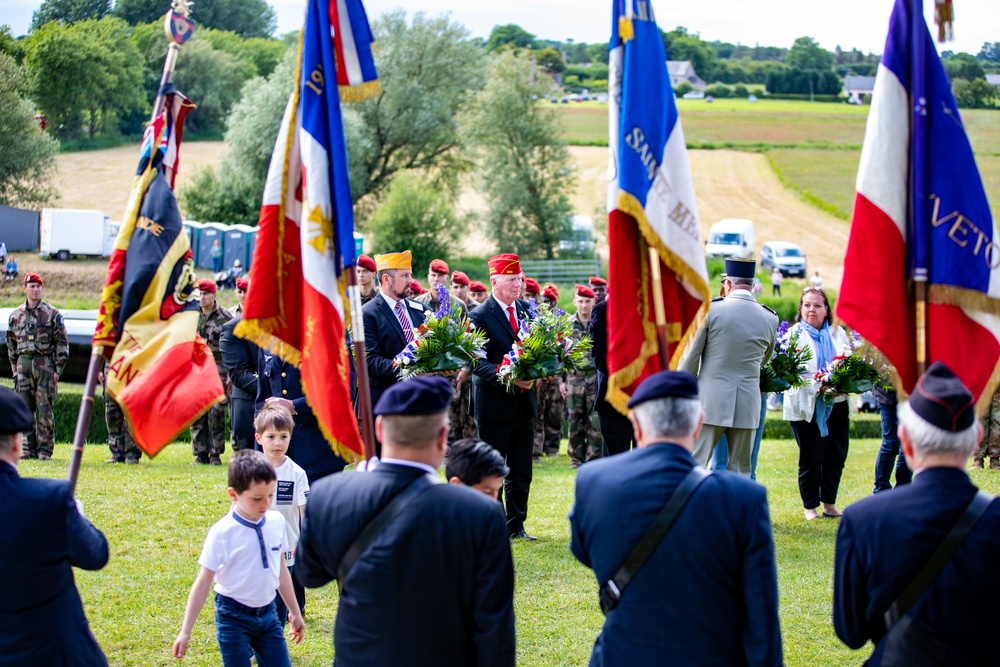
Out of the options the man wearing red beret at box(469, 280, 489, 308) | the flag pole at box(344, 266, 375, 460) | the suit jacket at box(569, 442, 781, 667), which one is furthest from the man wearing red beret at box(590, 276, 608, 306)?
the suit jacket at box(569, 442, 781, 667)

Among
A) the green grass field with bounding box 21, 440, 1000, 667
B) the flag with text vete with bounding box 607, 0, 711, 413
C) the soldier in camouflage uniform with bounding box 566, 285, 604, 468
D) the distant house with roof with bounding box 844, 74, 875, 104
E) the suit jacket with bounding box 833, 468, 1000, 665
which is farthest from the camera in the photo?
the distant house with roof with bounding box 844, 74, 875, 104

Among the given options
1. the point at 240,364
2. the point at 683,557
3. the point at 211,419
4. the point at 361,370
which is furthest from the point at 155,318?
the point at 211,419

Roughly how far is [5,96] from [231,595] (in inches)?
1769

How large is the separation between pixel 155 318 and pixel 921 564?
3.71 meters

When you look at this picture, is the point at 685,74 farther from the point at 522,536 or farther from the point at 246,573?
the point at 246,573

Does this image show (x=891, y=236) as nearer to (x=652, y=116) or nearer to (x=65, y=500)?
(x=652, y=116)

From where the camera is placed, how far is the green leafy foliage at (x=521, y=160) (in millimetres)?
54938

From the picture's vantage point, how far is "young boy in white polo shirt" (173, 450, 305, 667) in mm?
5527

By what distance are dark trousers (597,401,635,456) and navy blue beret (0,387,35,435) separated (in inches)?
253

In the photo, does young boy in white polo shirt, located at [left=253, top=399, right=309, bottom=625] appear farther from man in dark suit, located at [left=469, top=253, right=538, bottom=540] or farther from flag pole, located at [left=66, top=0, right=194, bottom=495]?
man in dark suit, located at [left=469, top=253, right=538, bottom=540]

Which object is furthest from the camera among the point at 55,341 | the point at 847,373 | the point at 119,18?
the point at 119,18

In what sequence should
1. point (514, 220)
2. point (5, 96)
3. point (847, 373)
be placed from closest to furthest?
point (847, 373) → point (5, 96) → point (514, 220)

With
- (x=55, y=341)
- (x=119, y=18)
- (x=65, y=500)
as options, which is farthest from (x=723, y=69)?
(x=65, y=500)

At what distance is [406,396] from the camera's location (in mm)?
4156
